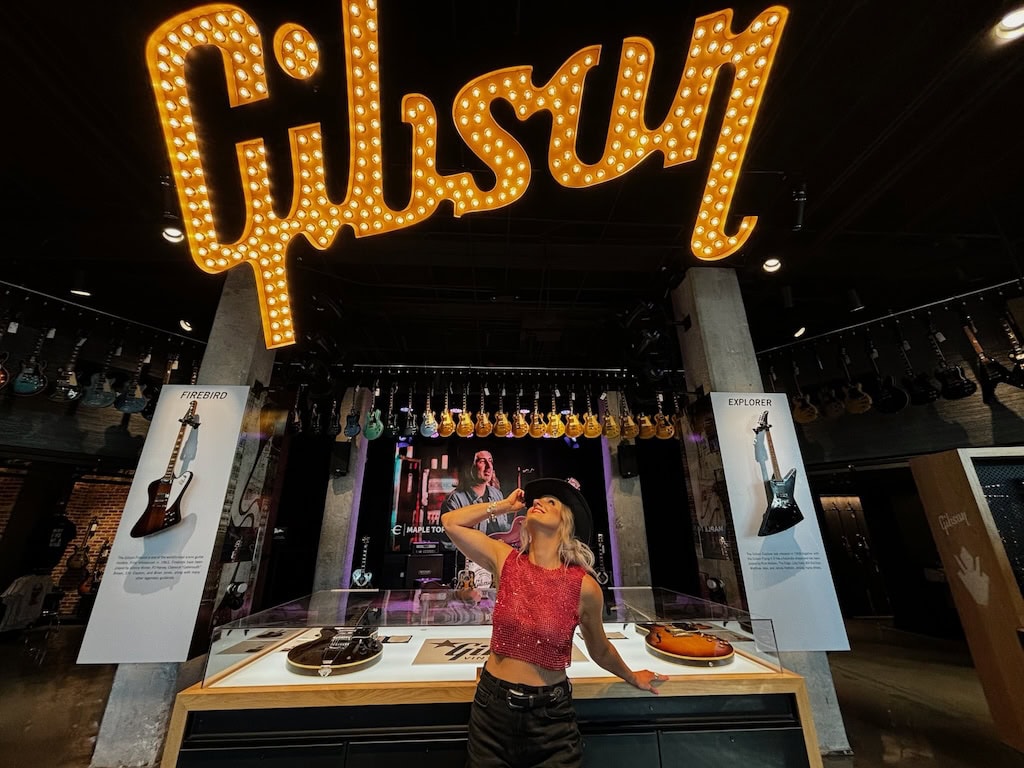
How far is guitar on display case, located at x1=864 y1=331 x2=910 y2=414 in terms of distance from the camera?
536 cm

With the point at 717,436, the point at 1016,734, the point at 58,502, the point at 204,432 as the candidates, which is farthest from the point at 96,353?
the point at 1016,734

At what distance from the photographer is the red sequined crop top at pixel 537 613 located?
1.41m

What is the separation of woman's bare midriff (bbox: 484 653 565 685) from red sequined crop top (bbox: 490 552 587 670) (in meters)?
0.02

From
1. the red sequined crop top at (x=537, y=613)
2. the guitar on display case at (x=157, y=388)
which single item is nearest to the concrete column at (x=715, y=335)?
the red sequined crop top at (x=537, y=613)

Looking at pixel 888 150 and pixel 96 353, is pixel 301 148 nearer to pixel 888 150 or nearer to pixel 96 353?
pixel 888 150

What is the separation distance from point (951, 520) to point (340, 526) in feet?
25.2

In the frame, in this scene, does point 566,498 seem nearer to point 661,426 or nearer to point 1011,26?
point 1011,26

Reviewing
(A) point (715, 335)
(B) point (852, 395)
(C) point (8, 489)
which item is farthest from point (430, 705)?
(C) point (8, 489)

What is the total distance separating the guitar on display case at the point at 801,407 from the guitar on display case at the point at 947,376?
1.36 meters

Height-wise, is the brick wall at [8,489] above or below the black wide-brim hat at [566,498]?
above

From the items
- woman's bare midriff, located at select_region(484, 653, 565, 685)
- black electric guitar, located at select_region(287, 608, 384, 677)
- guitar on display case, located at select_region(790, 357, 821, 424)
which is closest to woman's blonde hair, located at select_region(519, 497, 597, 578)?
woman's bare midriff, located at select_region(484, 653, 565, 685)

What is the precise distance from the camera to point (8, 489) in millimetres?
7000

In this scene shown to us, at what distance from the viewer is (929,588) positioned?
7.00 meters

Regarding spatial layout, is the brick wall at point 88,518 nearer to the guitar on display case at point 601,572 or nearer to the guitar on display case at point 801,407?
the guitar on display case at point 601,572
